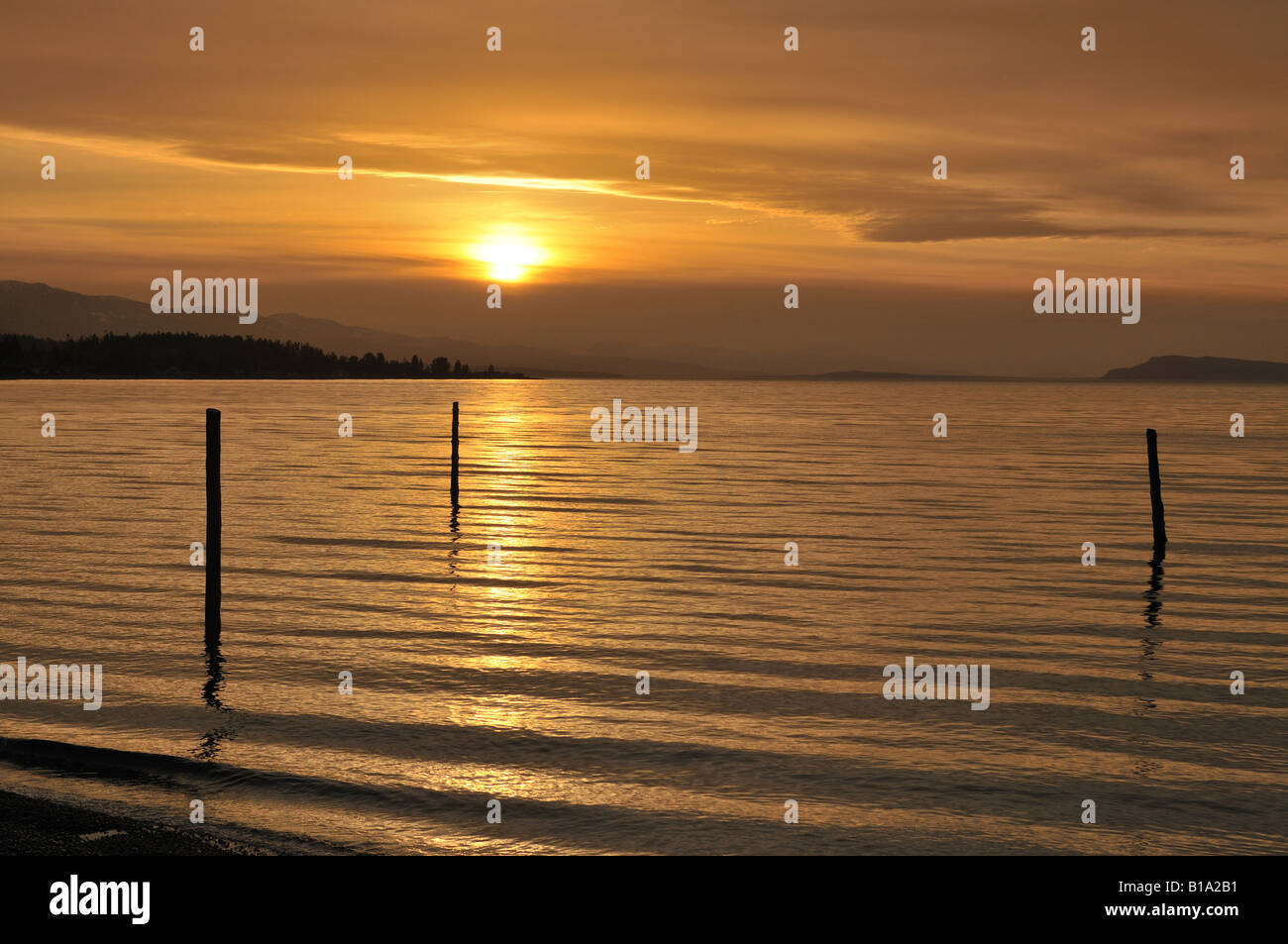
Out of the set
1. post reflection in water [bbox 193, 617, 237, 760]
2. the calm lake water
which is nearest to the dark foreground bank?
the calm lake water

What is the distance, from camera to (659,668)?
1958 cm

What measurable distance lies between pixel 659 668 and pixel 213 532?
28.9ft

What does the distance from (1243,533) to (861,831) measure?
103ft

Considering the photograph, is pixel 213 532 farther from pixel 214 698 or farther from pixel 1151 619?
pixel 1151 619

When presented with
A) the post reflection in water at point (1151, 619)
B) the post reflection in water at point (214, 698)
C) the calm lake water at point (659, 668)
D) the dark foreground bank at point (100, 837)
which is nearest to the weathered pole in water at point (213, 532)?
the post reflection in water at point (214, 698)

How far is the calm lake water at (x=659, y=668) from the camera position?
12703mm

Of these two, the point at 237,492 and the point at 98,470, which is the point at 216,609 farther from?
the point at 98,470

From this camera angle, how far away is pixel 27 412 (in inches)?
5030

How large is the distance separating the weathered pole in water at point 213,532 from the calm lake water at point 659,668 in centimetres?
81

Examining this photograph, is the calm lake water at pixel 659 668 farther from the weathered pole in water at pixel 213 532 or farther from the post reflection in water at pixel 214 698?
the weathered pole in water at pixel 213 532

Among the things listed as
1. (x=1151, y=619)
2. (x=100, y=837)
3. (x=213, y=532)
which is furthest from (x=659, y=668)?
(x=1151, y=619)

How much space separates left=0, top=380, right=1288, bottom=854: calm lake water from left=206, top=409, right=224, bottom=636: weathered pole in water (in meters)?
0.81
